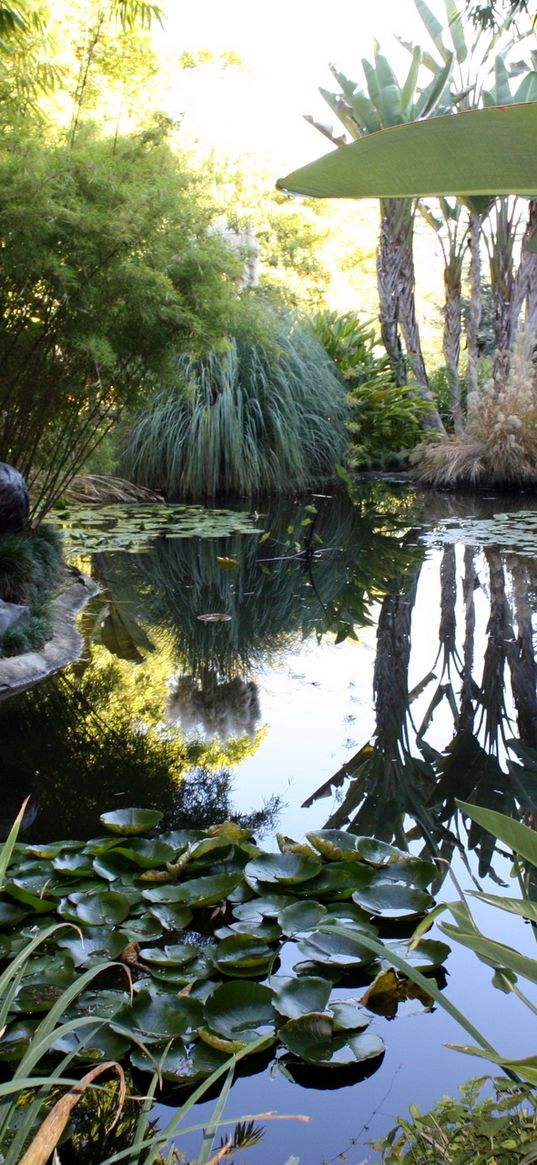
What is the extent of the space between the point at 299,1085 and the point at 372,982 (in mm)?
246

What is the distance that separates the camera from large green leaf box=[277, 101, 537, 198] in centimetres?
53

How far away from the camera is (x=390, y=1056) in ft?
4.98

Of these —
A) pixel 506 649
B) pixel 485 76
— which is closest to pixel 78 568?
pixel 506 649

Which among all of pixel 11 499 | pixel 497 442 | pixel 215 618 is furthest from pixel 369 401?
pixel 11 499

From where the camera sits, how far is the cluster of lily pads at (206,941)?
1488mm

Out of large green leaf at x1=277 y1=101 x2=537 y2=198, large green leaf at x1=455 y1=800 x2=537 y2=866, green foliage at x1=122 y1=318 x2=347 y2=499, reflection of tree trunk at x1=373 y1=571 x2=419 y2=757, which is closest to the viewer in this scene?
large green leaf at x1=277 y1=101 x2=537 y2=198

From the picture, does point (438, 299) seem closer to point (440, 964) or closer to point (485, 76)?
point (485, 76)

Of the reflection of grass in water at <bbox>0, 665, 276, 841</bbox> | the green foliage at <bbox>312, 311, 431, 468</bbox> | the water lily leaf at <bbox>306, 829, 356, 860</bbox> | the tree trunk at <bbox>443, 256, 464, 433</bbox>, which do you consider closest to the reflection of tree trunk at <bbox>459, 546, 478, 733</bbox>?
the reflection of grass in water at <bbox>0, 665, 276, 841</bbox>

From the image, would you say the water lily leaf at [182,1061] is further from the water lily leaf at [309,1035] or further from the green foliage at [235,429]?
the green foliage at [235,429]

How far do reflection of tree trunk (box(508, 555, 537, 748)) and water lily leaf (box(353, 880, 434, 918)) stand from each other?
1168mm

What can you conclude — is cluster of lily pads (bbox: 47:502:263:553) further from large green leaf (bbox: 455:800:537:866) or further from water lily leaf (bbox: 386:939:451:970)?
large green leaf (bbox: 455:800:537:866)

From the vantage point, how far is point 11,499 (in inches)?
156

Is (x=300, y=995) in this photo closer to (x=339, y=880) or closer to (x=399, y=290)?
(x=339, y=880)

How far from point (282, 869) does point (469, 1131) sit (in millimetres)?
760
